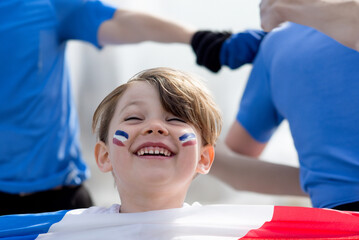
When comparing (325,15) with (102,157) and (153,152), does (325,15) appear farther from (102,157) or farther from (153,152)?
(102,157)

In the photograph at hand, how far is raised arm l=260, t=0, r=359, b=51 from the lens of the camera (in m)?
0.87

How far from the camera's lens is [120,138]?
0.91m

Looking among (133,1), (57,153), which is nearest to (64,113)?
(57,153)

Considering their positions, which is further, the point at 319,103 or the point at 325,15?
the point at 319,103

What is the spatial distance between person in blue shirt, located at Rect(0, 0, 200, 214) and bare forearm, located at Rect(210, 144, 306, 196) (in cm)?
43

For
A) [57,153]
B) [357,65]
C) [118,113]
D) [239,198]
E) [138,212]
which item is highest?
[357,65]

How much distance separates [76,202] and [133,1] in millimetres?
1495

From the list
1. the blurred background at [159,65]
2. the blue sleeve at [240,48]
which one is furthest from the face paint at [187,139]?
the blurred background at [159,65]

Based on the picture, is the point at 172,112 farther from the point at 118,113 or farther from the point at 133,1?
the point at 133,1

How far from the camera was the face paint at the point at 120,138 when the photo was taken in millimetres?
Answer: 910

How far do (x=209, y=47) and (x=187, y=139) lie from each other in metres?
0.53

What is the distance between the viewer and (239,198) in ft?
10.0

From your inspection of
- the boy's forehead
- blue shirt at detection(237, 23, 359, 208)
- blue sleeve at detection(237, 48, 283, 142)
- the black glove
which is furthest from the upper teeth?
the black glove

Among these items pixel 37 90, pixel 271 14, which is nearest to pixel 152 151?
pixel 271 14
